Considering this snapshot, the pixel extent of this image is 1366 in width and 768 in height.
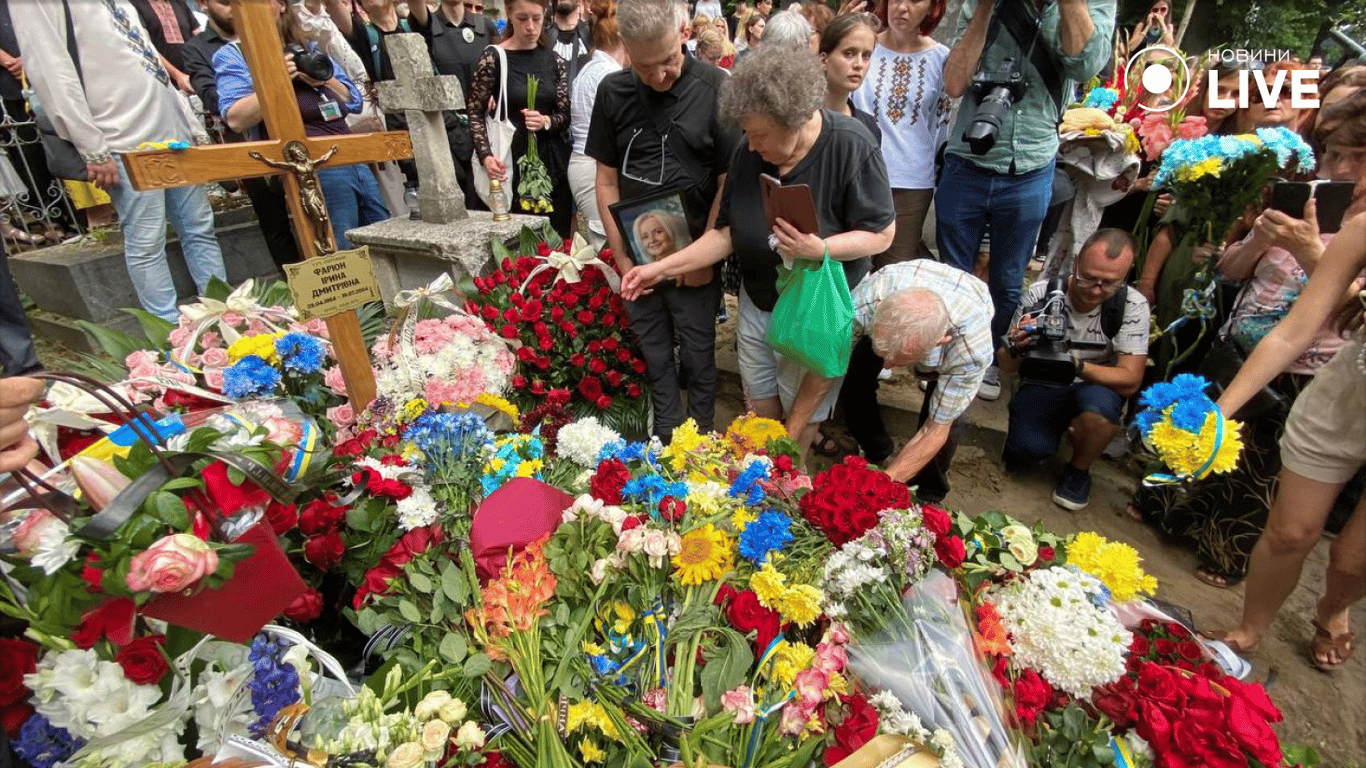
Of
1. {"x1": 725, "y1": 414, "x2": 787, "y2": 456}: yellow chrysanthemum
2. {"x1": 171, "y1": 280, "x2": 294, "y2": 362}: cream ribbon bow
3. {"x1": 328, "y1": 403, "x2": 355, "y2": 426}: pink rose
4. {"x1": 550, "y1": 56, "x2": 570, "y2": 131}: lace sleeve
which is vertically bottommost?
{"x1": 725, "y1": 414, "x2": 787, "y2": 456}: yellow chrysanthemum

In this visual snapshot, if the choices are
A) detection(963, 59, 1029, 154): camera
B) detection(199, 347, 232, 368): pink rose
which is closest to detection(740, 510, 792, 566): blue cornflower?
detection(199, 347, 232, 368): pink rose

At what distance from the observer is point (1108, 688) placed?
3.94 feet

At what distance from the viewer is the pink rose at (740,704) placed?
1.14 meters

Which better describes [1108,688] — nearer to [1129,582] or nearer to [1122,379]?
[1129,582]

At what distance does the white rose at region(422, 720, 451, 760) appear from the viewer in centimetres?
107

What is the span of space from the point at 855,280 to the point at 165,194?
3570 millimetres

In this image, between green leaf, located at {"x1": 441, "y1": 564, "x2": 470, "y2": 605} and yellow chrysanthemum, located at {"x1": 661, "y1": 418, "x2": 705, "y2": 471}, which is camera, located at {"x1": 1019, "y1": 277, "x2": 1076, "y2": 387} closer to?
yellow chrysanthemum, located at {"x1": 661, "y1": 418, "x2": 705, "y2": 471}

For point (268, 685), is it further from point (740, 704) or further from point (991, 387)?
point (991, 387)

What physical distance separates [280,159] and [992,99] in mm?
2520

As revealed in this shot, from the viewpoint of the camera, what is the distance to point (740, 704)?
1153 mm

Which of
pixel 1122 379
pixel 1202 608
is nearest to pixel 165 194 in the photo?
pixel 1122 379

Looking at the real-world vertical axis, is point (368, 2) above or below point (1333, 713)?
above

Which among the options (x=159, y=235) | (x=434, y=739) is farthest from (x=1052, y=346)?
(x=159, y=235)

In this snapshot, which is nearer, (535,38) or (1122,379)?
(1122,379)
